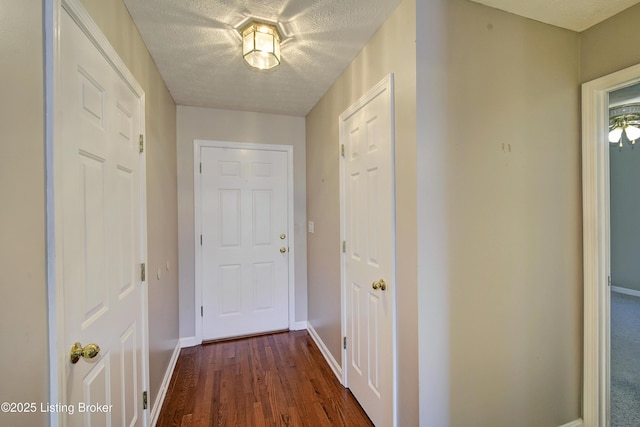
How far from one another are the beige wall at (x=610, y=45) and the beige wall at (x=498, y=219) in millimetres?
58

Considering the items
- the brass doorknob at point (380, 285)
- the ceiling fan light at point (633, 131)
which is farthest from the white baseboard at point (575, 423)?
the ceiling fan light at point (633, 131)

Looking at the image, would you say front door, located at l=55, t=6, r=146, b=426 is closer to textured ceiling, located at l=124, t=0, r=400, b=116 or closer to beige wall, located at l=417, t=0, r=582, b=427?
textured ceiling, located at l=124, t=0, r=400, b=116

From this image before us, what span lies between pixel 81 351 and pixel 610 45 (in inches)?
115

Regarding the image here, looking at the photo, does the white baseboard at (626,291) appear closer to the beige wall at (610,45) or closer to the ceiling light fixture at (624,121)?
the ceiling light fixture at (624,121)

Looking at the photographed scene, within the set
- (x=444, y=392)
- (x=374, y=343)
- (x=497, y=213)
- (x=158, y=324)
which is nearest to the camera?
(x=444, y=392)

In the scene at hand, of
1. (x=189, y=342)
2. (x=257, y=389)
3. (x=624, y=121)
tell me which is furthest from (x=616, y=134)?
(x=189, y=342)

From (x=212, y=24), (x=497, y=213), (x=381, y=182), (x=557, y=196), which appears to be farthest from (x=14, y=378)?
(x=557, y=196)

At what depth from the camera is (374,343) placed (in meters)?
1.70

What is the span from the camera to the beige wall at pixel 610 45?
1415 millimetres

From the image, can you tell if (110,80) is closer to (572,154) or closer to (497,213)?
(497,213)

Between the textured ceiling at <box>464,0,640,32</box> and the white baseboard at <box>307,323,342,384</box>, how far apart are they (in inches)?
103

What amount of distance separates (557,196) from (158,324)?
9.03 feet

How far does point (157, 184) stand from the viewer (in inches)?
76.9

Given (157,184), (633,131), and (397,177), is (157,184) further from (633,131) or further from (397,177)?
(633,131)
